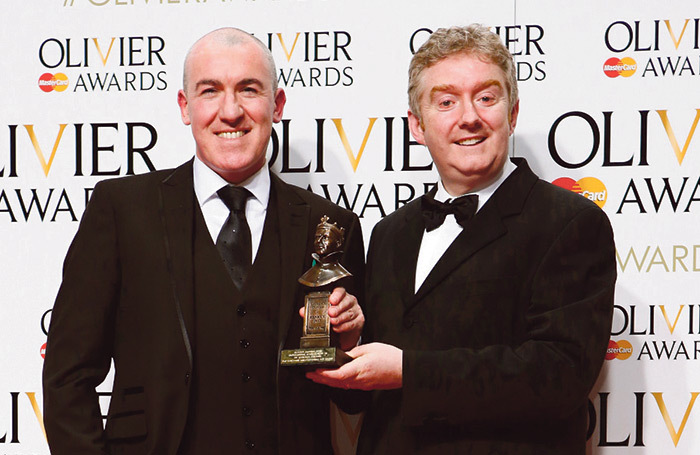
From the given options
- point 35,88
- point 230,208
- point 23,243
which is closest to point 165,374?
point 230,208

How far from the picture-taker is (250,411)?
2059mm

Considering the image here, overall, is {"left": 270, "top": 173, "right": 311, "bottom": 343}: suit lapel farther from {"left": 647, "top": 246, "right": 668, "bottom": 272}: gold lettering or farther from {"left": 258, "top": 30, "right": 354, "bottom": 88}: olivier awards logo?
{"left": 647, "top": 246, "right": 668, "bottom": 272}: gold lettering

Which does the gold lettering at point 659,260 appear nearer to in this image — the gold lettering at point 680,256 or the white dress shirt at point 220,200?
the gold lettering at point 680,256

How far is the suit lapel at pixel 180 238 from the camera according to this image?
2.06m

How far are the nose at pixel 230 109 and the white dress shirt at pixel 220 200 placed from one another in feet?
0.54

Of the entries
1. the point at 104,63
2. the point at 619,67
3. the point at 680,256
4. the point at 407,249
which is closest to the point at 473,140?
the point at 407,249

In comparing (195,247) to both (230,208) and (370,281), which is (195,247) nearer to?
(230,208)

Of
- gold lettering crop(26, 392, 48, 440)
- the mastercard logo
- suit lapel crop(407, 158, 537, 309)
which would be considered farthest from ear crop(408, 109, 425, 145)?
gold lettering crop(26, 392, 48, 440)

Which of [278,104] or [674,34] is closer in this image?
[278,104]

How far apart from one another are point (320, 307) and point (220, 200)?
446mm

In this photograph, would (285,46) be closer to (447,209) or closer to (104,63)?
(104,63)

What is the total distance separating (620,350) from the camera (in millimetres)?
2777

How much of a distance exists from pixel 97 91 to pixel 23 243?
0.63 m

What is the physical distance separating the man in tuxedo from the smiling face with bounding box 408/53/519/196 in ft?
1.50
